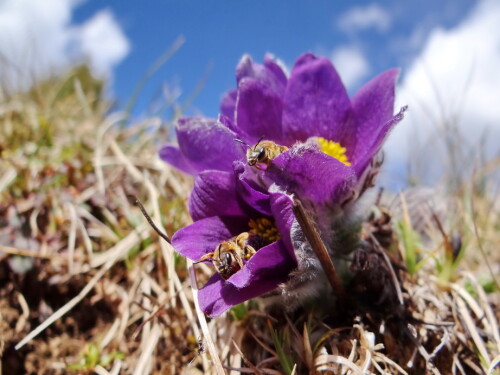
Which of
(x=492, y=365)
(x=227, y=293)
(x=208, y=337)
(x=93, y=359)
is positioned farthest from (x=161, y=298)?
(x=492, y=365)

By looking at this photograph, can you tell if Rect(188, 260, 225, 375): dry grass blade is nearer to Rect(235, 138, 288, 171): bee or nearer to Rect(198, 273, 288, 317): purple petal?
Rect(198, 273, 288, 317): purple petal

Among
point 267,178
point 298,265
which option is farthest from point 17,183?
point 298,265

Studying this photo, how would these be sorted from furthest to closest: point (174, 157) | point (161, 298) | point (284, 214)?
1. point (161, 298)
2. point (174, 157)
3. point (284, 214)

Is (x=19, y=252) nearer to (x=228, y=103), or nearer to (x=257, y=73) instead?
(x=228, y=103)

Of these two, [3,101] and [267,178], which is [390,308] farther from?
[3,101]

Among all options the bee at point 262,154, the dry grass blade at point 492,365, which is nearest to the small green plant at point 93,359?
the bee at point 262,154

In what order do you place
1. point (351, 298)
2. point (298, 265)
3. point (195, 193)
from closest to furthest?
point (298, 265) < point (195, 193) < point (351, 298)
